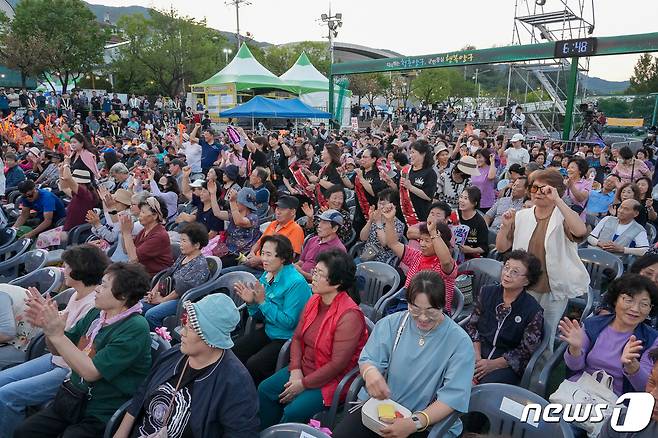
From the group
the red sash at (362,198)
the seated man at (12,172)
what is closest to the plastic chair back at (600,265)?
the red sash at (362,198)

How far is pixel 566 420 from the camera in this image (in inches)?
87.8

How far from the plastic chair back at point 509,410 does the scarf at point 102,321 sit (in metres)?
1.90

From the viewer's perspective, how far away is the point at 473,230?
15.1ft

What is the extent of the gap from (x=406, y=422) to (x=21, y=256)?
4.55 meters

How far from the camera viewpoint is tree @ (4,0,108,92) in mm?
30078

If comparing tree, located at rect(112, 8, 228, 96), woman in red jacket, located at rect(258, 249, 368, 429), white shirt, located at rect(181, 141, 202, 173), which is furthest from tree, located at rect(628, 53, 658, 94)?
woman in red jacket, located at rect(258, 249, 368, 429)

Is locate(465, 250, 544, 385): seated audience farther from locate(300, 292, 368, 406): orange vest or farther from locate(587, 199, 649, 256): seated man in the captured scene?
locate(587, 199, 649, 256): seated man

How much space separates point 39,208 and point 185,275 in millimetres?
3651

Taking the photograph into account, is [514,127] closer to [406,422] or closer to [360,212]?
[360,212]

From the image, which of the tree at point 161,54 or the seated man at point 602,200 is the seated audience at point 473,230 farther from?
the tree at point 161,54

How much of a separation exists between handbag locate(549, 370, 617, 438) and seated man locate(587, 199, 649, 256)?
2492 millimetres

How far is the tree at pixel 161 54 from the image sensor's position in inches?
1444

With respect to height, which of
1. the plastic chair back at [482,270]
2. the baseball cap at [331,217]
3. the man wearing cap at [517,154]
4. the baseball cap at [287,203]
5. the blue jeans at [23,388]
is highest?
the man wearing cap at [517,154]

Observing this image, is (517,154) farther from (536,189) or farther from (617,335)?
(617,335)
